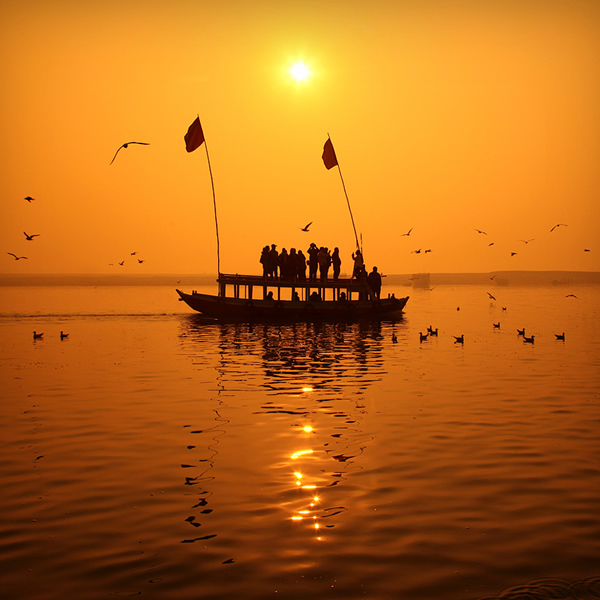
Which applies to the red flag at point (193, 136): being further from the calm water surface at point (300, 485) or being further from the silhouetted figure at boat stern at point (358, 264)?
the calm water surface at point (300, 485)

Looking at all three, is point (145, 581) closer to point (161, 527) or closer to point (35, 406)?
point (161, 527)

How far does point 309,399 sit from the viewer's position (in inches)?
685

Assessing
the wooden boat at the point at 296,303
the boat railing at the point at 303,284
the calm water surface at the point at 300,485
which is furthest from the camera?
the wooden boat at the point at 296,303

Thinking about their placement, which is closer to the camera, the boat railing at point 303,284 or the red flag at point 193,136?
the red flag at point 193,136

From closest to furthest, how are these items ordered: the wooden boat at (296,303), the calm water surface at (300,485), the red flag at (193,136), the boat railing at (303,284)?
the calm water surface at (300,485) → the red flag at (193,136) → the boat railing at (303,284) → the wooden boat at (296,303)

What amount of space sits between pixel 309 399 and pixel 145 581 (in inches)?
424

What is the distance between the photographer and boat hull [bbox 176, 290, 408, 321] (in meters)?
46.3

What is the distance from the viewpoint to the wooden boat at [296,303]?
46219 millimetres

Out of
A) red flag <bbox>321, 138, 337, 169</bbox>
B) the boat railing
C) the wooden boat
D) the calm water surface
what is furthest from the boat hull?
the calm water surface

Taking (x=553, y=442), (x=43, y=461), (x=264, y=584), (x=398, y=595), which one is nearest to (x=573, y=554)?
(x=398, y=595)

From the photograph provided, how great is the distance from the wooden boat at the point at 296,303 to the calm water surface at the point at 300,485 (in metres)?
23.5

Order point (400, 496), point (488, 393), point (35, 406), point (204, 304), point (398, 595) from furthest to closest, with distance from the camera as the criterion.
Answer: point (204, 304), point (488, 393), point (35, 406), point (400, 496), point (398, 595)

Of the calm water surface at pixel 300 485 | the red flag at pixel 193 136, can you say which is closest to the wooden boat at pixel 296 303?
the red flag at pixel 193 136

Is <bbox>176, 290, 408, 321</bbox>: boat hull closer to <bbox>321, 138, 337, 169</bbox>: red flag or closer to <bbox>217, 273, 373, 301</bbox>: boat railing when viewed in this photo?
<bbox>217, 273, 373, 301</bbox>: boat railing
